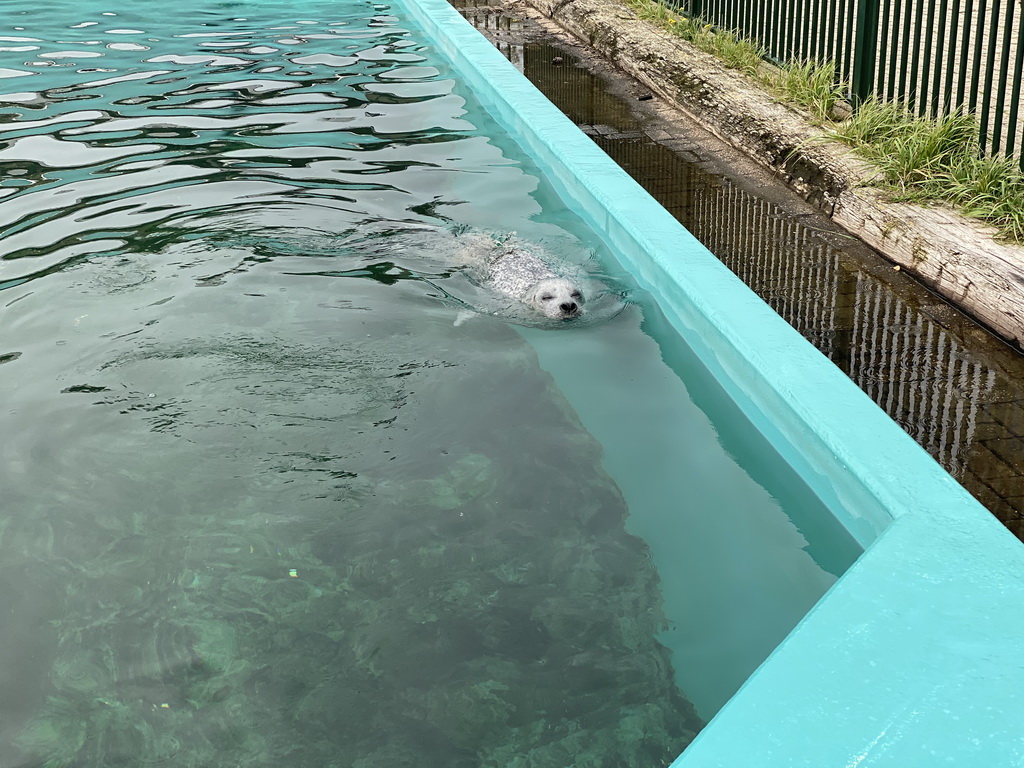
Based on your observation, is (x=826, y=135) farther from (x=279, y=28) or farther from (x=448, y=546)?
(x=279, y=28)

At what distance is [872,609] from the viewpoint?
266cm

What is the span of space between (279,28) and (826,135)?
27.0ft

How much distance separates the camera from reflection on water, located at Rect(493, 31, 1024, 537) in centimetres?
364

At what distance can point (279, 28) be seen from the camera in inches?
483

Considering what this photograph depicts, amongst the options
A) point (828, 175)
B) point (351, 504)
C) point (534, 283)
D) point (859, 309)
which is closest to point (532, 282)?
point (534, 283)

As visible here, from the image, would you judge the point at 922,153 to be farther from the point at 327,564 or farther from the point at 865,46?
the point at 327,564

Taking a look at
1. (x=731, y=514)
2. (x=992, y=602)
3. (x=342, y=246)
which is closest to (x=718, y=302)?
(x=731, y=514)

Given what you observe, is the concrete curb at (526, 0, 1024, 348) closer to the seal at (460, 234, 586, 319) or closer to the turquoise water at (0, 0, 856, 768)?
the turquoise water at (0, 0, 856, 768)

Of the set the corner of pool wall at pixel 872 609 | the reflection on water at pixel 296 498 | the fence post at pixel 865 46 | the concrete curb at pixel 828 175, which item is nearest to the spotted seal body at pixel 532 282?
the reflection on water at pixel 296 498

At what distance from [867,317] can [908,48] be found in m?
2.61

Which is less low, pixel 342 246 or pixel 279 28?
pixel 279 28

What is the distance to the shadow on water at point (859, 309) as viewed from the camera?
365 centimetres

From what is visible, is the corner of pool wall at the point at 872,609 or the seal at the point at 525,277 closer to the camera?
the corner of pool wall at the point at 872,609

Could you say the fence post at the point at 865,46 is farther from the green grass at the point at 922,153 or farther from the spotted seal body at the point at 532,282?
the spotted seal body at the point at 532,282
